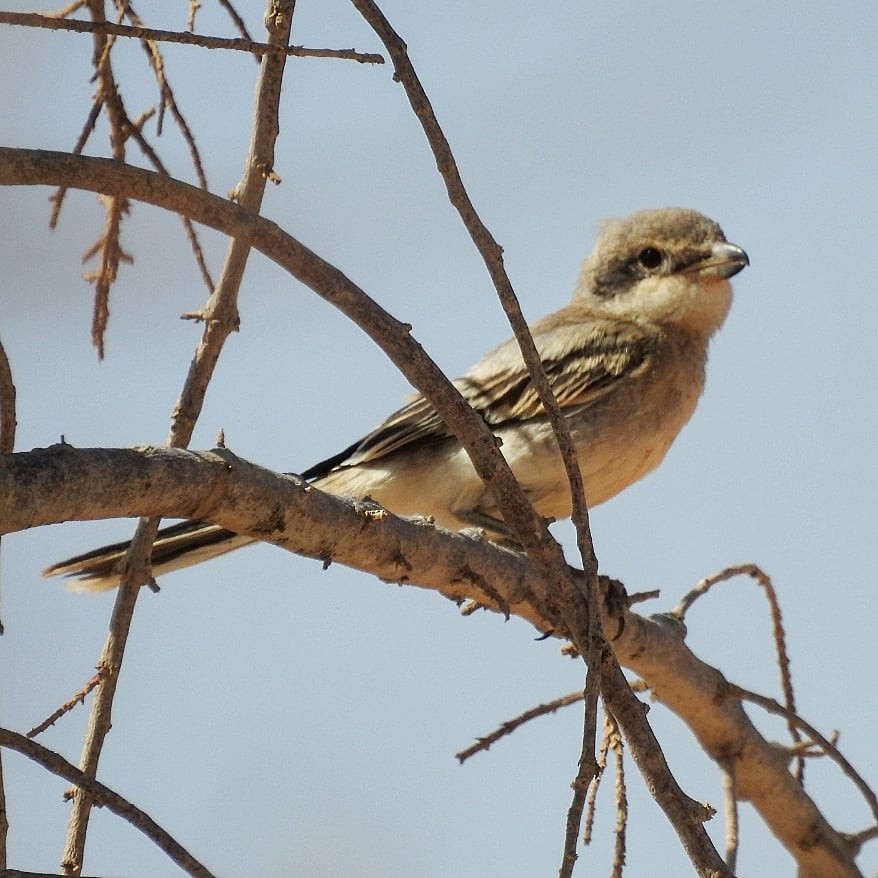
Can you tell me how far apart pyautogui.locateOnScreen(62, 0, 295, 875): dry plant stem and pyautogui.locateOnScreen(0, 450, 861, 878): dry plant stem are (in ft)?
1.81

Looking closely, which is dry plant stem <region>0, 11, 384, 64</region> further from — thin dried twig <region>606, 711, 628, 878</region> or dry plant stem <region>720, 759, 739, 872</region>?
dry plant stem <region>720, 759, 739, 872</region>

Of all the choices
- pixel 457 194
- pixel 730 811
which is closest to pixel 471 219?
pixel 457 194

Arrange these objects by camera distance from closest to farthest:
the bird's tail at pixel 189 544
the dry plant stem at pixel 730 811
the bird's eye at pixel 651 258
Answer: the dry plant stem at pixel 730 811 < the bird's tail at pixel 189 544 < the bird's eye at pixel 651 258

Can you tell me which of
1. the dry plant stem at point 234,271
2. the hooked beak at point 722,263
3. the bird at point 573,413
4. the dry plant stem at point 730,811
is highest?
the hooked beak at point 722,263

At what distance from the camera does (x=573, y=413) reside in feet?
17.8

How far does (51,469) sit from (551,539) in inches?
39.6

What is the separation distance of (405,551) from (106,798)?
52.3 inches

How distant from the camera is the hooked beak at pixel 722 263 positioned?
6.09m

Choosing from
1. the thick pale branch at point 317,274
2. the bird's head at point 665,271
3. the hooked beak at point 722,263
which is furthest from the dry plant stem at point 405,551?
the hooked beak at point 722,263

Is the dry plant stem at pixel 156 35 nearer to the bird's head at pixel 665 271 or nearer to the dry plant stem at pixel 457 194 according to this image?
the dry plant stem at pixel 457 194

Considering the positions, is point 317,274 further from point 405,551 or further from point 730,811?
point 730,811

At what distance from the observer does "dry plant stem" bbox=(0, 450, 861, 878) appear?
2264mm

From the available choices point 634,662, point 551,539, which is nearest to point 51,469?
point 551,539

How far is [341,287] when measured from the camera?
2432 millimetres
